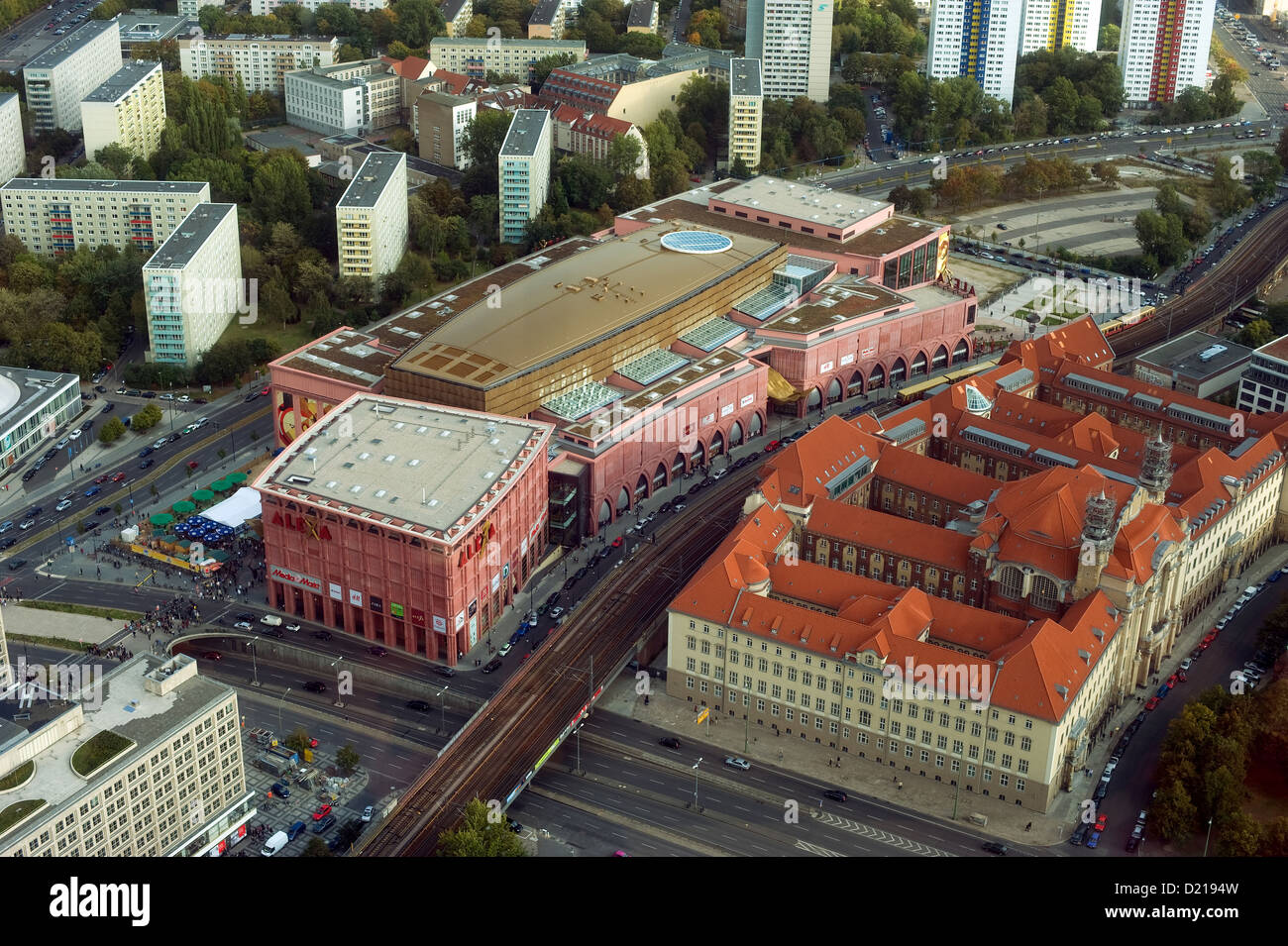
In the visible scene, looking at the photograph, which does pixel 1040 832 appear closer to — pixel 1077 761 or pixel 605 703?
pixel 1077 761

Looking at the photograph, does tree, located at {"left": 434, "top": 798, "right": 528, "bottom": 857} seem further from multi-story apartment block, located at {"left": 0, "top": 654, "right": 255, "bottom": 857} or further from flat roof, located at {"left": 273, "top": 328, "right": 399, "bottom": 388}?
flat roof, located at {"left": 273, "top": 328, "right": 399, "bottom": 388}

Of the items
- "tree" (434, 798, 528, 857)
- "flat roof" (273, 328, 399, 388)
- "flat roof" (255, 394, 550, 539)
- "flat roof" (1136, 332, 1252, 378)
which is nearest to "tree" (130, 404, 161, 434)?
"flat roof" (273, 328, 399, 388)


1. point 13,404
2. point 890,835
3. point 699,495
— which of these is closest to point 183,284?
point 13,404

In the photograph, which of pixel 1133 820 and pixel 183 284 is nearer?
pixel 1133 820

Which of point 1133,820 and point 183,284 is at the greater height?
point 183,284

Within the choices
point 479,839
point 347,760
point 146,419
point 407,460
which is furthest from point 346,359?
point 479,839

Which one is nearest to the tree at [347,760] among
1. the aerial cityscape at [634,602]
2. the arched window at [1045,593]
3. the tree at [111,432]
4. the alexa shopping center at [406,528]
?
the aerial cityscape at [634,602]

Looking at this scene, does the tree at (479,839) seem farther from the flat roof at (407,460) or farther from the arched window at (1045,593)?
the arched window at (1045,593)
